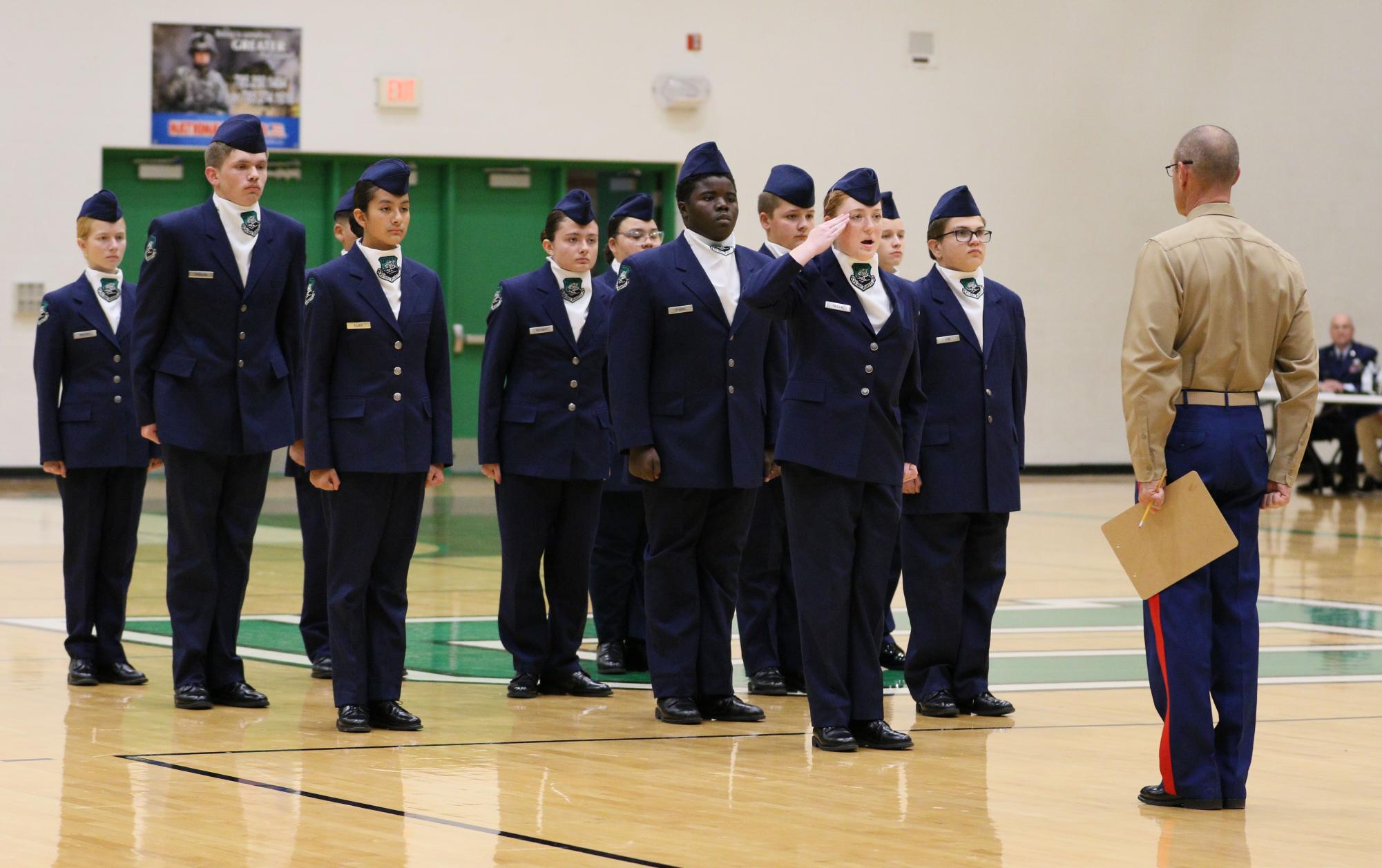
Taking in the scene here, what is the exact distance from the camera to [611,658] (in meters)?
7.41

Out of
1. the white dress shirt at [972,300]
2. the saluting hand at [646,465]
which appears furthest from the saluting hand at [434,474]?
the white dress shirt at [972,300]

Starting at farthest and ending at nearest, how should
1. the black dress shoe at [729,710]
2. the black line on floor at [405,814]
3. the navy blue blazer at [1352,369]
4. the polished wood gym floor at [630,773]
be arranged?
the navy blue blazer at [1352,369], the black dress shoe at [729,710], the polished wood gym floor at [630,773], the black line on floor at [405,814]

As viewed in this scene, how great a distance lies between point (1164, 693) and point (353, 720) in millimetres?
2489

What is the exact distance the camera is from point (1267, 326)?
193 inches

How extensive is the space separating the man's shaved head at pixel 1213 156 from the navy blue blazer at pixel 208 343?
3.12 m

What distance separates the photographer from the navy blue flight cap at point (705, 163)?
19.9 ft

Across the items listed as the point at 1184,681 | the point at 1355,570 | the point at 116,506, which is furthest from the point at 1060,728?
the point at 1355,570

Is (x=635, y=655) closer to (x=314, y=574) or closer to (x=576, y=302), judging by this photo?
(x=314, y=574)

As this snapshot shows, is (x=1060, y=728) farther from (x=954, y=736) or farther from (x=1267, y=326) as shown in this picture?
(x=1267, y=326)

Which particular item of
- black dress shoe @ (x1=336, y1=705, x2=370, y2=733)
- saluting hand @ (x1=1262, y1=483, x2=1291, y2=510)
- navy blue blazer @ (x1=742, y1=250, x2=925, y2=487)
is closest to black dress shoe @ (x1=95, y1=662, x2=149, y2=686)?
black dress shoe @ (x1=336, y1=705, x2=370, y2=733)

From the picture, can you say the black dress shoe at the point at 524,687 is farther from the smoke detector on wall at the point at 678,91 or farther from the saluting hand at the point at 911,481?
the smoke detector on wall at the point at 678,91

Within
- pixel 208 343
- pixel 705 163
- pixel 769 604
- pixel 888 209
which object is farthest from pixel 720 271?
pixel 208 343

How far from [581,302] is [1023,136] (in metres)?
12.6

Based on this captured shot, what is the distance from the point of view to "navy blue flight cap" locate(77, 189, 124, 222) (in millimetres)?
Answer: 6930
